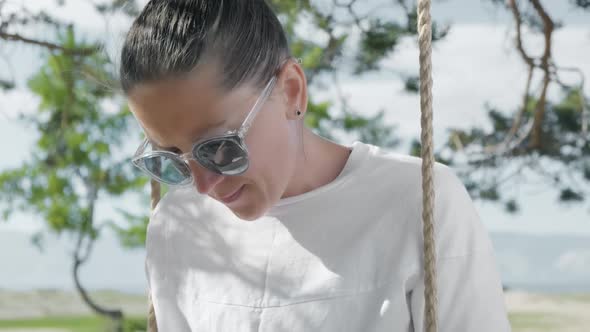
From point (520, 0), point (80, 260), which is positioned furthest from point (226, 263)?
point (80, 260)

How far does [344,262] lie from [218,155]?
0.25m

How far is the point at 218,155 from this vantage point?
39.2 inches

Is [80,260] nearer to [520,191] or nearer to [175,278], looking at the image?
[520,191]

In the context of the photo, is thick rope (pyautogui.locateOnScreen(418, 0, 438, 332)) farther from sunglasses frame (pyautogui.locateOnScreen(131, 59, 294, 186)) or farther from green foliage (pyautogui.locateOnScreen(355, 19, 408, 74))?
green foliage (pyautogui.locateOnScreen(355, 19, 408, 74))

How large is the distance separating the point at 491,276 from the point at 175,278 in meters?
0.54

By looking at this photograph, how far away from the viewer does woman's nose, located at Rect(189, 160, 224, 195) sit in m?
1.03

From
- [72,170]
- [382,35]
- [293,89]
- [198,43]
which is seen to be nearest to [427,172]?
[293,89]

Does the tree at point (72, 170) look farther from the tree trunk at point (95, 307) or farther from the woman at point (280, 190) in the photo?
the woman at point (280, 190)

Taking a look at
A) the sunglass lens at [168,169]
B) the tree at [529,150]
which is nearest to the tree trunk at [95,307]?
the tree at [529,150]

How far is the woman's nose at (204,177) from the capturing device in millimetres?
1034

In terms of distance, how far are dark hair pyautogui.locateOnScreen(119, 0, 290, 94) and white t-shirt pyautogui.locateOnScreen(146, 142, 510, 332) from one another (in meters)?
0.23

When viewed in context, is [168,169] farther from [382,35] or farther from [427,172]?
[382,35]

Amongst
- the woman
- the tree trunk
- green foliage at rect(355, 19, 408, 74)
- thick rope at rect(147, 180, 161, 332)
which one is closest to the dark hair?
the woman

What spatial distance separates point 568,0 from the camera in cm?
305
